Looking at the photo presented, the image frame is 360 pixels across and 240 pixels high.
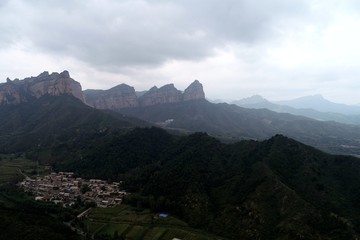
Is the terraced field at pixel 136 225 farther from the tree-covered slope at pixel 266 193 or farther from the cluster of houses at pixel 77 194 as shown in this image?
the cluster of houses at pixel 77 194

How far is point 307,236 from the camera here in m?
121

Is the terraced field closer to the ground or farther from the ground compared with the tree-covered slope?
closer to the ground

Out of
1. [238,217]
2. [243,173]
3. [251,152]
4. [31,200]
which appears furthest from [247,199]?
[31,200]

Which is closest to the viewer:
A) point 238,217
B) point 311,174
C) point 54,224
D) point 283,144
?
point 54,224

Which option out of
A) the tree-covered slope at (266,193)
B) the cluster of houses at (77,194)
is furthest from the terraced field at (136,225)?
the cluster of houses at (77,194)

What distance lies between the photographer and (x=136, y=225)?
143625 mm

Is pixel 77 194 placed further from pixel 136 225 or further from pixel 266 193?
pixel 266 193

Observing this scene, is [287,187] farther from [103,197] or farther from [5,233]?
[5,233]

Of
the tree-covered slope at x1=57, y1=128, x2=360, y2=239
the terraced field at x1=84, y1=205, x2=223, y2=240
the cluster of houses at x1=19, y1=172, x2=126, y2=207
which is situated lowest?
the terraced field at x1=84, y1=205, x2=223, y2=240

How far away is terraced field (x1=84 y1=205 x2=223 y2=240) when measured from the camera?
133113 mm

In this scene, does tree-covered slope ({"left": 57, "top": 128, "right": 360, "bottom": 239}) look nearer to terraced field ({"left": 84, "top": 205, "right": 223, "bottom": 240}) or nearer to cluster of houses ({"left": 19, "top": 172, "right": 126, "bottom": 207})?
terraced field ({"left": 84, "top": 205, "right": 223, "bottom": 240})

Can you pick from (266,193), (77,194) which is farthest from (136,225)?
(77,194)

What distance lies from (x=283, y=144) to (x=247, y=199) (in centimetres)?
5725

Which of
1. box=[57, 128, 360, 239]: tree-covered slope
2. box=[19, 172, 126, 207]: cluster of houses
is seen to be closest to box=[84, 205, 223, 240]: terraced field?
box=[57, 128, 360, 239]: tree-covered slope
